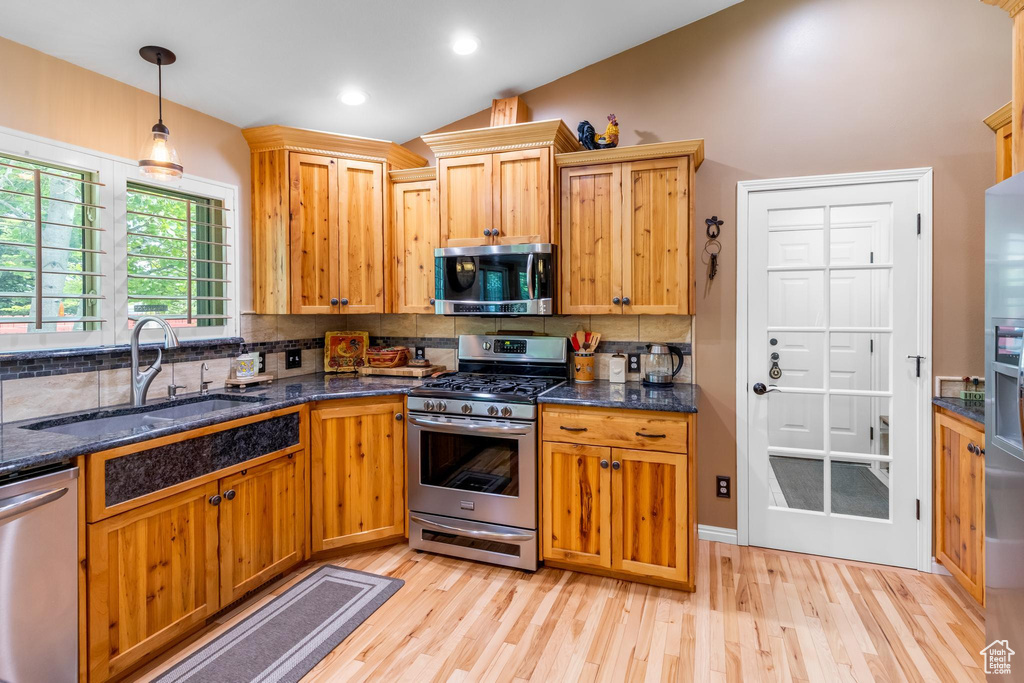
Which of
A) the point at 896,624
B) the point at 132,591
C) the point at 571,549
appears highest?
the point at 132,591

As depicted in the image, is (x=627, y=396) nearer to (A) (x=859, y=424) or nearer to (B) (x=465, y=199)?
(A) (x=859, y=424)

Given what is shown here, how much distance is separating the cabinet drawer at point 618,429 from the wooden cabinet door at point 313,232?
5.22ft

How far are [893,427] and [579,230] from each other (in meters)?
1.98

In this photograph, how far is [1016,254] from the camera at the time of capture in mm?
1464

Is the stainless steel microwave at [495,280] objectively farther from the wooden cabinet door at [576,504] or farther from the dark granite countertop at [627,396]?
the wooden cabinet door at [576,504]

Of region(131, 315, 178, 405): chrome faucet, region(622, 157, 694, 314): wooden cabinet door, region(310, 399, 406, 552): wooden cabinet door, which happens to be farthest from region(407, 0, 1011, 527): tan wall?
region(131, 315, 178, 405): chrome faucet

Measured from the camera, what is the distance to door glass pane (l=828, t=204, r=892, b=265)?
2.58m

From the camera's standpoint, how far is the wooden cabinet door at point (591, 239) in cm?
276

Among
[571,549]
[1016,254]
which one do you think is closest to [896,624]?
[571,549]

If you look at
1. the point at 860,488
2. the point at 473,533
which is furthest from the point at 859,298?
the point at 473,533

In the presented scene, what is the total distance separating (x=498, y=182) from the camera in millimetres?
2879

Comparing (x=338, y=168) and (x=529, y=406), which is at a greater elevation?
(x=338, y=168)

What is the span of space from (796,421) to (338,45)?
3.12 metres

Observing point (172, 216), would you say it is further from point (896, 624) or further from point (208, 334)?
point (896, 624)
